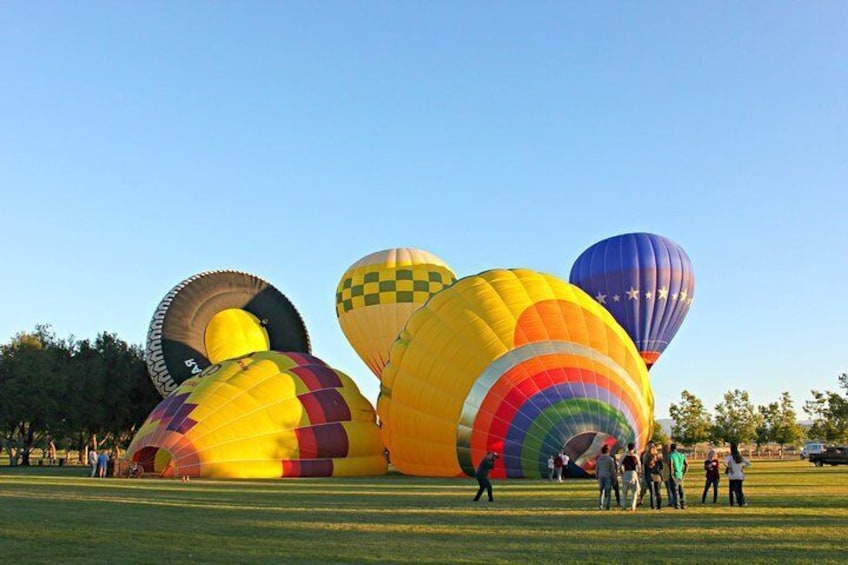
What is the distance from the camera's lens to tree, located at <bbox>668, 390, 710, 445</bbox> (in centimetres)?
6038

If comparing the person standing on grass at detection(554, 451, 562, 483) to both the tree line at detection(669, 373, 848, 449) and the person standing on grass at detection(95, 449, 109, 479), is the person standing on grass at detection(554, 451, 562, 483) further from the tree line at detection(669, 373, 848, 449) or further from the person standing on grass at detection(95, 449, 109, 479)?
the tree line at detection(669, 373, 848, 449)

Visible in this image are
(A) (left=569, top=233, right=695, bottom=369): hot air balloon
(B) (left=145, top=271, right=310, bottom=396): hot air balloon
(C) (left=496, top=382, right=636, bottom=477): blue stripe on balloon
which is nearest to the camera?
(C) (left=496, top=382, right=636, bottom=477): blue stripe on balloon

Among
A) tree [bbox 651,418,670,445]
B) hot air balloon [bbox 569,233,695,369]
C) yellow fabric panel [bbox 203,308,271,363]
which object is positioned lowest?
tree [bbox 651,418,670,445]

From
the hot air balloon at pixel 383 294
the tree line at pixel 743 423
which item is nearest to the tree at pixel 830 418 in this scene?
the tree line at pixel 743 423

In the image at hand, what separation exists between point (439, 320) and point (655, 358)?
12.7m

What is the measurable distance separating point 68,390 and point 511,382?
2652 cm

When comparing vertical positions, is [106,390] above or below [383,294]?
below

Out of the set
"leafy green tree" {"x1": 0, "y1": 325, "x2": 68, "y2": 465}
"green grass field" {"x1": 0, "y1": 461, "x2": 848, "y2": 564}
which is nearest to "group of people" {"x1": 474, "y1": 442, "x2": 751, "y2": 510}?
"green grass field" {"x1": 0, "y1": 461, "x2": 848, "y2": 564}

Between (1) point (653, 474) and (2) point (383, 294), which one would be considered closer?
(1) point (653, 474)

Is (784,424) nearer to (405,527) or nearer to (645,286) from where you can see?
(645,286)

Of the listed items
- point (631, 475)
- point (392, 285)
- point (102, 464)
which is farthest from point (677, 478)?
point (392, 285)

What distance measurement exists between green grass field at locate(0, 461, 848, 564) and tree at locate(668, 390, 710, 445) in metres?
46.5

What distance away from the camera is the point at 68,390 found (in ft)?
123

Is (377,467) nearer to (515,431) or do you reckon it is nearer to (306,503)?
(515,431)
